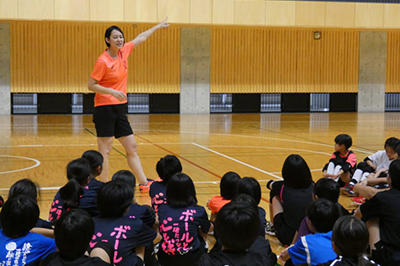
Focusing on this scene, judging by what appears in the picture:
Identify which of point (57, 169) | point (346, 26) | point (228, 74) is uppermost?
point (346, 26)

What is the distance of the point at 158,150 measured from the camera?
8.15 metres

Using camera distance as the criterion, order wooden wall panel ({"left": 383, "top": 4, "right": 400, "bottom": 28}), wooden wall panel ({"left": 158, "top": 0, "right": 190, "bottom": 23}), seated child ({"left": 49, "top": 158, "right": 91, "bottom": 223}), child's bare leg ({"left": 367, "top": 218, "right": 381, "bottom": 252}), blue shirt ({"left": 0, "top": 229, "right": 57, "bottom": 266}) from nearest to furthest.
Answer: blue shirt ({"left": 0, "top": 229, "right": 57, "bottom": 266})
child's bare leg ({"left": 367, "top": 218, "right": 381, "bottom": 252})
seated child ({"left": 49, "top": 158, "right": 91, "bottom": 223})
wooden wall panel ({"left": 158, "top": 0, "right": 190, "bottom": 23})
wooden wall panel ({"left": 383, "top": 4, "right": 400, "bottom": 28})

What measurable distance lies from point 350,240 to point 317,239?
38 centimetres

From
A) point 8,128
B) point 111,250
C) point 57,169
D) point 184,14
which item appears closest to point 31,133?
point 8,128

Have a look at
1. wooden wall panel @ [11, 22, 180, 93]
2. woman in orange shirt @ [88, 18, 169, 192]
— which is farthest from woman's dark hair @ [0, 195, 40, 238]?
wooden wall panel @ [11, 22, 180, 93]

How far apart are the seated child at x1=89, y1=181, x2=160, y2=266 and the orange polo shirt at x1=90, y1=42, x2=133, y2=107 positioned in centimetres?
240

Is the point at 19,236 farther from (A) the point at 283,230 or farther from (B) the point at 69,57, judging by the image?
(B) the point at 69,57

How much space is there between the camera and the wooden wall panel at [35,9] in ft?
45.2

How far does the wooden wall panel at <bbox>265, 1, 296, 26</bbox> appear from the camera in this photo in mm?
15289

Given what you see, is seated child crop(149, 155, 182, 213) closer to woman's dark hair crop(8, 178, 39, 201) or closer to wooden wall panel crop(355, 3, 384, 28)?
woman's dark hair crop(8, 178, 39, 201)

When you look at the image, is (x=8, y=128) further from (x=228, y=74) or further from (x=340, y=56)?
(x=340, y=56)

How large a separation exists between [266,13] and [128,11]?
3.82 m

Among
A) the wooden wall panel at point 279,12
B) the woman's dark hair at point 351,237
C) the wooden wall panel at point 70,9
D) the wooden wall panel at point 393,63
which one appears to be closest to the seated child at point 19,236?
the woman's dark hair at point 351,237

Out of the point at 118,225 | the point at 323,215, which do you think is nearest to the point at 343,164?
the point at 323,215
